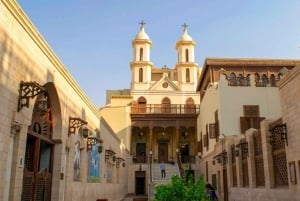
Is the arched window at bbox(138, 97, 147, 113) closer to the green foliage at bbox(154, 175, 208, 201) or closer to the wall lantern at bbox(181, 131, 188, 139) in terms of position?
the wall lantern at bbox(181, 131, 188, 139)

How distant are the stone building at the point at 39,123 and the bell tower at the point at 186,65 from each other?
23507 millimetres

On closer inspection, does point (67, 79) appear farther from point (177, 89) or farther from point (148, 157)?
point (177, 89)

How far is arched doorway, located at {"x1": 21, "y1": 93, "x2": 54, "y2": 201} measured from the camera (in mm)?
7959

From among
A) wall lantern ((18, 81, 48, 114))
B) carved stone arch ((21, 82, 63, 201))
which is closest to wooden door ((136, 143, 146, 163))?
carved stone arch ((21, 82, 63, 201))

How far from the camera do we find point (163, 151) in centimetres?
3334

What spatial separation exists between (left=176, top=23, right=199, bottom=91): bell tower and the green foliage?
98.8 feet

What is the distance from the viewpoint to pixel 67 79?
10305 millimetres

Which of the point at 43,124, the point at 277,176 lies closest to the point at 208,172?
the point at 277,176

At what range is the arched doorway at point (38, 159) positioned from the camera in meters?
7.96

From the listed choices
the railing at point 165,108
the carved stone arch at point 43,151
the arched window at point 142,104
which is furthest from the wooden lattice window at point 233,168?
the arched window at point 142,104

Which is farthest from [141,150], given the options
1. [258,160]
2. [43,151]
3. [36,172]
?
[36,172]

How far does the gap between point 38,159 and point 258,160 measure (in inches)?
306

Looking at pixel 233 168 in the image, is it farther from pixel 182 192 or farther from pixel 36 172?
pixel 36 172

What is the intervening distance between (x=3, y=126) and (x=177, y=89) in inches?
1226
